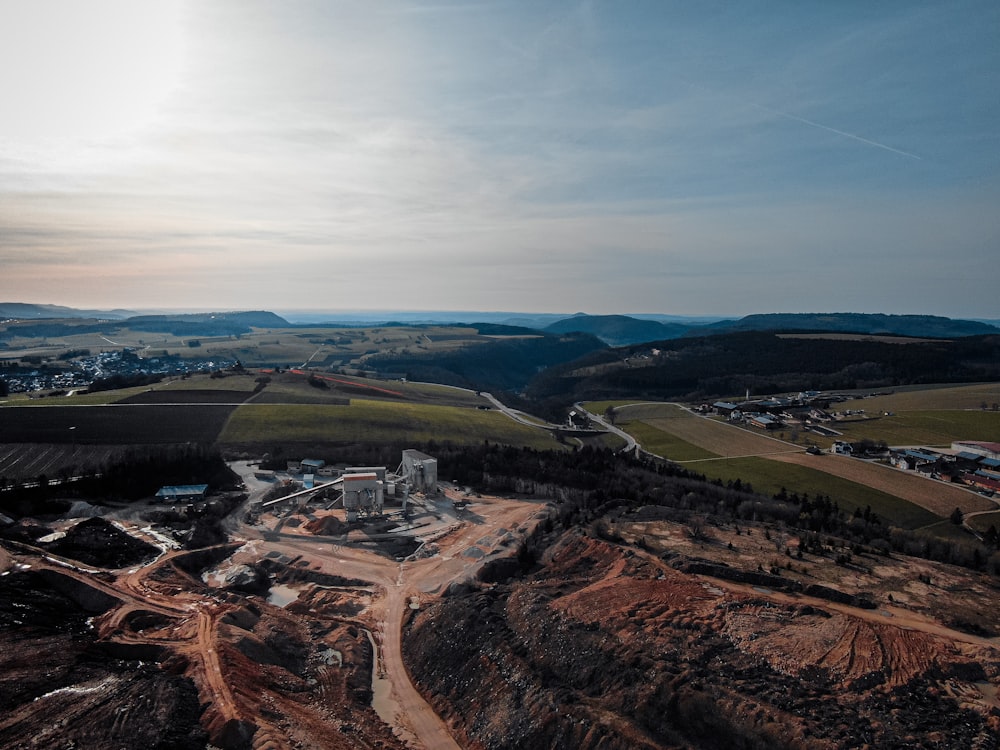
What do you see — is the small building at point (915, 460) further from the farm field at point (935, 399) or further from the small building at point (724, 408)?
the small building at point (724, 408)

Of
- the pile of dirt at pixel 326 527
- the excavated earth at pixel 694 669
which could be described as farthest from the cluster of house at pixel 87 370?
the excavated earth at pixel 694 669

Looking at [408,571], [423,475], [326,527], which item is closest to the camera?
[408,571]

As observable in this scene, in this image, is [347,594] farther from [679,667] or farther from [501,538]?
[679,667]

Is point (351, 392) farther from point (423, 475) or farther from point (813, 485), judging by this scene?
point (813, 485)

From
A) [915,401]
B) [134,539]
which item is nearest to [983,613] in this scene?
[134,539]

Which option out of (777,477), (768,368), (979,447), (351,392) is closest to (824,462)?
(777,477)

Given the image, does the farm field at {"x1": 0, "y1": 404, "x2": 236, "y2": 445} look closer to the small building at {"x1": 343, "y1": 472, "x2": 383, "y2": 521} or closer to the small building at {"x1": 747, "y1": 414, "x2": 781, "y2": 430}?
the small building at {"x1": 343, "y1": 472, "x2": 383, "y2": 521}

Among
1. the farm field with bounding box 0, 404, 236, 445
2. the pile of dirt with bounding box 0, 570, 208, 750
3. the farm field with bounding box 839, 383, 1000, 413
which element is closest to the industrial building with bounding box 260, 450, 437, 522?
the farm field with bounding box 0, 404, 236, 445
